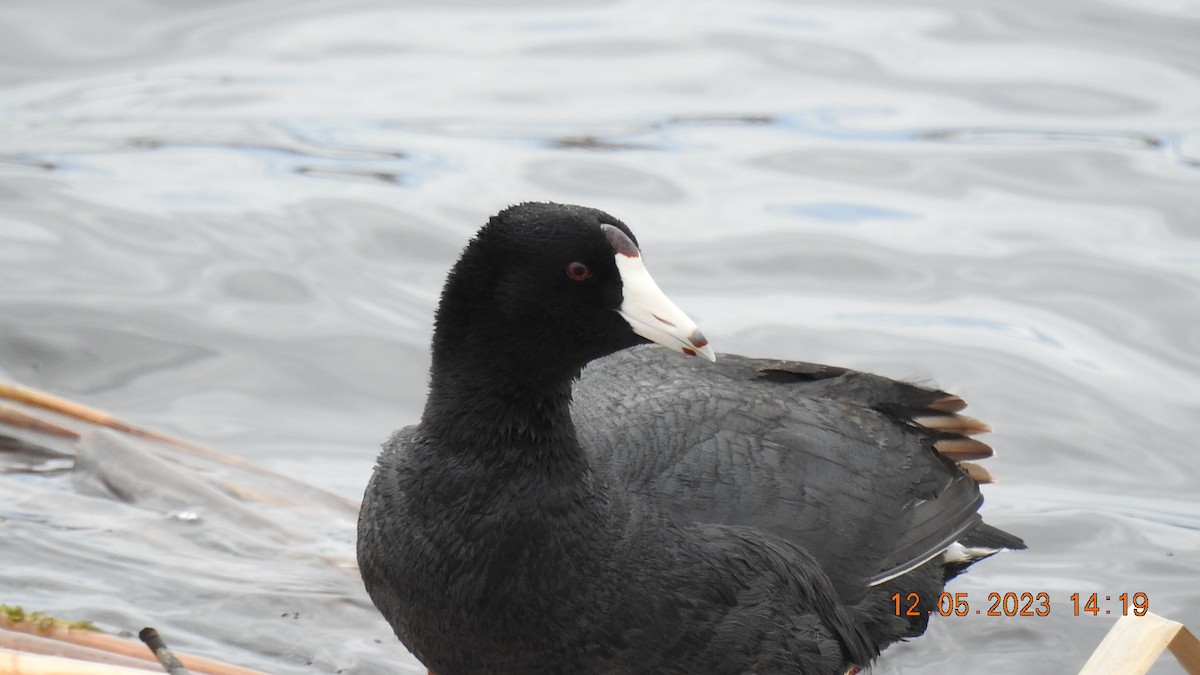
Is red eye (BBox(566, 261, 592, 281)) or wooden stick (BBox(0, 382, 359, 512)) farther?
wooden stick (BBox(0, 382, 359, 512))

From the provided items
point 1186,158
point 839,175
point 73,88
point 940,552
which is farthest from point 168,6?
point 940,552

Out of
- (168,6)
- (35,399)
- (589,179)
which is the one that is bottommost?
(35,399)

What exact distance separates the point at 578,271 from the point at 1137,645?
1.37m

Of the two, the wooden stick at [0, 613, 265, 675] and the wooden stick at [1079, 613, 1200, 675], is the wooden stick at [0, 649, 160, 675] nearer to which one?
the wooden stick at [0, 613, 265, 675]

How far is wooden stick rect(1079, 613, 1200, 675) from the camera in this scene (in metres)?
3.08

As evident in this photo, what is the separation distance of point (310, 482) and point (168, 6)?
519cm

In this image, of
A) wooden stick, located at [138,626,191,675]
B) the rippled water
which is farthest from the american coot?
the rippled water

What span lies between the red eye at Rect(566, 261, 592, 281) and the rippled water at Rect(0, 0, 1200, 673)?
4.91ft

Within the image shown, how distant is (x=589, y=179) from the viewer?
8344 millimetres

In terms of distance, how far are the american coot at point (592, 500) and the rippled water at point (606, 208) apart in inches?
35.2

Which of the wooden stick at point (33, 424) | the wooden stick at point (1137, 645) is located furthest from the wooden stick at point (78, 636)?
the wooden stick at point (1137, 645)

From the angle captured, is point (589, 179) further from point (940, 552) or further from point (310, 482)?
point (940, 552)

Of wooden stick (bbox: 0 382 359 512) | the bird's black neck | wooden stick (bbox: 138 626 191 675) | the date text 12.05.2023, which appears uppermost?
the bird's black neck

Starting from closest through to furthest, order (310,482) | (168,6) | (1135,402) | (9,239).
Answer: (310,482) → (1135,402) → (9,239) → (168,6)
